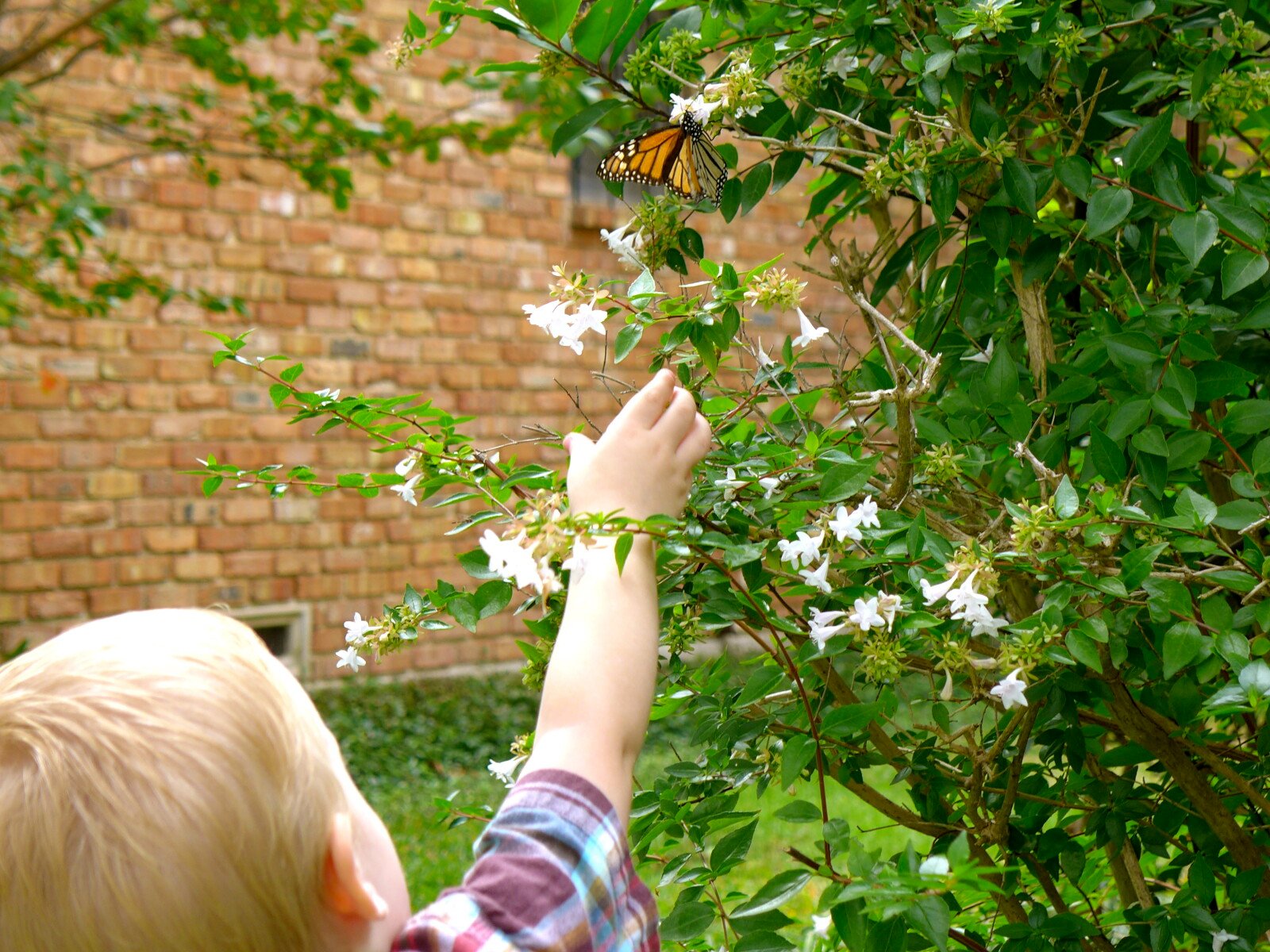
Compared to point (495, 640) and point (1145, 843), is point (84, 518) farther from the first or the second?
point (1145, 843)

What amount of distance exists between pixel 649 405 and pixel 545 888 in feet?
1.23

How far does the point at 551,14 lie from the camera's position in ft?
3.72

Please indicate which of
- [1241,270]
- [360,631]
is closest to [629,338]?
[360,631]

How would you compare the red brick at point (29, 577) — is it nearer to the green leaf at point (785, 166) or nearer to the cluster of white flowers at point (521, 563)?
the green leaf at point (785, 166)

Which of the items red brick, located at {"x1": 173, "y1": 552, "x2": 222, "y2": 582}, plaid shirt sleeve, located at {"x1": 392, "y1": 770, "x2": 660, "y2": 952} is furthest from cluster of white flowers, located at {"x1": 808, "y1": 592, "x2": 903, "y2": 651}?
red brick, located at {"x1": 173, "y1": 552, "x2": 222, "y2": 582}

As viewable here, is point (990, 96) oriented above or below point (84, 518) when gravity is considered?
above

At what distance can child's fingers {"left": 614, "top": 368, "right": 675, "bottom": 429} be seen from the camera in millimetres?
948

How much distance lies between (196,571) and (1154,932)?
443 centimetres

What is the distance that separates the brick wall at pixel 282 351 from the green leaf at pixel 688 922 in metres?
3.79

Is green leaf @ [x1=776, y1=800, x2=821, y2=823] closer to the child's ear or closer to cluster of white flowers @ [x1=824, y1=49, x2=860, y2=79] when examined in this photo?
the child's ear

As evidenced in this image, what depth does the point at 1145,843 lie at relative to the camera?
130 centimetres

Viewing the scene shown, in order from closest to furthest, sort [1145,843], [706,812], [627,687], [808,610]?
[627,687]
[808,610]
[706,812]
[1145,843]

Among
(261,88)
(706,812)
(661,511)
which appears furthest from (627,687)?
(261,88)

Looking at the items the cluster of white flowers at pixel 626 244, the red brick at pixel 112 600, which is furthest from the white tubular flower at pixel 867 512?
the red brick at pixel 112 600
